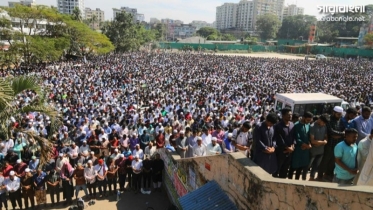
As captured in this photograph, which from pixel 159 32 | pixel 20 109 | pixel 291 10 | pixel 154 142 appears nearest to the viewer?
pixel 20 109

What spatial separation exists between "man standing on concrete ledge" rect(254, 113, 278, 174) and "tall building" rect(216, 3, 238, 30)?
156656mm

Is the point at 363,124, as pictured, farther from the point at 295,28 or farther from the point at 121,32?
the point at 295,28

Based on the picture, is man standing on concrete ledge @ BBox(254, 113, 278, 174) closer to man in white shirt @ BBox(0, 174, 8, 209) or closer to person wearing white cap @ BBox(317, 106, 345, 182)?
person wearing white cap @ BBox(317, 106, 345, 182)

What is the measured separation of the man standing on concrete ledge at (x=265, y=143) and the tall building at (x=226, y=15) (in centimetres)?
15666

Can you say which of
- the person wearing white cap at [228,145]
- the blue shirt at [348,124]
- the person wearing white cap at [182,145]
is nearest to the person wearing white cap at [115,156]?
the person wearing white cap at [182,145]

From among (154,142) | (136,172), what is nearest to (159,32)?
(154,142)

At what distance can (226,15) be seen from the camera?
164750 millimetres

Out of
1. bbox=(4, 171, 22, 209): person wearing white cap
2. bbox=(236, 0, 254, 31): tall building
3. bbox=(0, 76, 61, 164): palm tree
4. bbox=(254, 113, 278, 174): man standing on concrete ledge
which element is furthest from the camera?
bbox=(236, 0, 254, 31): tall building

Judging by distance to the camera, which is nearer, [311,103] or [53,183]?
[53,183]

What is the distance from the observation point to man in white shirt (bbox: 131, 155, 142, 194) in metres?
7.59

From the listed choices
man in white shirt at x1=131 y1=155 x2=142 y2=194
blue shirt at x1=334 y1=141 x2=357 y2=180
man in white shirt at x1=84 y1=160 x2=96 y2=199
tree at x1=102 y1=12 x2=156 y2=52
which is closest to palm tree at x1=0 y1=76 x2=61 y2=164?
man in white shirt at x1=84 y1=160 x2=96 y2=199

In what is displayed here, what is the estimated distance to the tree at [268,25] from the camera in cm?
10381

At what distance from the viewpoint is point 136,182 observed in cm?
774

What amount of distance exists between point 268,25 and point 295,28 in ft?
30.8
